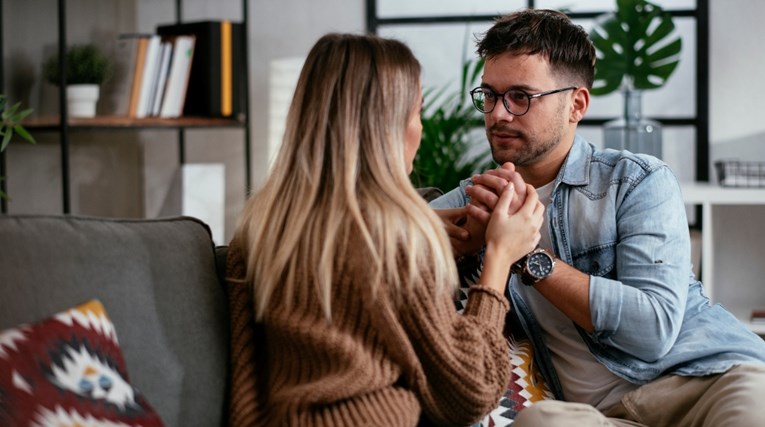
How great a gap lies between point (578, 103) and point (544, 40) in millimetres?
164

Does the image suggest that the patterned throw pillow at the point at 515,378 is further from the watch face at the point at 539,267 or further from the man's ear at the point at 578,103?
the man's ear at the point at 578,103

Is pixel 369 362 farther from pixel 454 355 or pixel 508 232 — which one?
pixel 508 232

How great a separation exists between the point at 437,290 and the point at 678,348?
63 centimetres

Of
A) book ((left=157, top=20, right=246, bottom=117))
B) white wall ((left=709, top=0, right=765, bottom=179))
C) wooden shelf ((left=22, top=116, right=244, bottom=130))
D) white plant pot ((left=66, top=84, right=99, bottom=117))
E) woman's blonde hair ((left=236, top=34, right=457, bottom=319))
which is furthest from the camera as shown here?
white wall ((left=709, top=0, right=765, bottom=179))

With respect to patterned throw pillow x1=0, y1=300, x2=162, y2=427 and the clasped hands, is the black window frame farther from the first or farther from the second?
patterned throw pillow x1=0, y1=300, x2=162, y2=427

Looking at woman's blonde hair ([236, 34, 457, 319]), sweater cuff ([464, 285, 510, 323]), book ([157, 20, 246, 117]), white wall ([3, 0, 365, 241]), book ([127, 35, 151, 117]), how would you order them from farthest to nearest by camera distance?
white wall ([3, 0, 365, 241]) < book ([157, 20, 246, 117]) < book ([127, 35, 151, 117]) < sweater cuff ([464, 285, 510, 323]) < woman's blonde hair ([236, 34, 457, 319])

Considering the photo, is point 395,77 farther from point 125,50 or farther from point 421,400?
point 125,50

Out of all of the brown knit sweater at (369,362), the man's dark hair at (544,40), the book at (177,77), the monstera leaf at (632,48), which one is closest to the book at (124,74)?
the book at (177,77)

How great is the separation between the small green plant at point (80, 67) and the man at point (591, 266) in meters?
1.85

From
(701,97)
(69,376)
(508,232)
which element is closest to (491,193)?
(508,232)

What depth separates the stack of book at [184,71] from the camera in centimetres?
353

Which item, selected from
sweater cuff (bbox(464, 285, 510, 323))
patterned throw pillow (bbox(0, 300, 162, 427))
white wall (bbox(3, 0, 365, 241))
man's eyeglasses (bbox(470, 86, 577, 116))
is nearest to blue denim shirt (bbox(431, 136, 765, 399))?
man's eyeglasses (bbox(470, 86, 577, 116))

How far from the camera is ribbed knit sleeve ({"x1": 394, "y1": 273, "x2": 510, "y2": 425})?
1.43 meters

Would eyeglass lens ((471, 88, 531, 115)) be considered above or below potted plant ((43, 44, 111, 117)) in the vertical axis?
below
